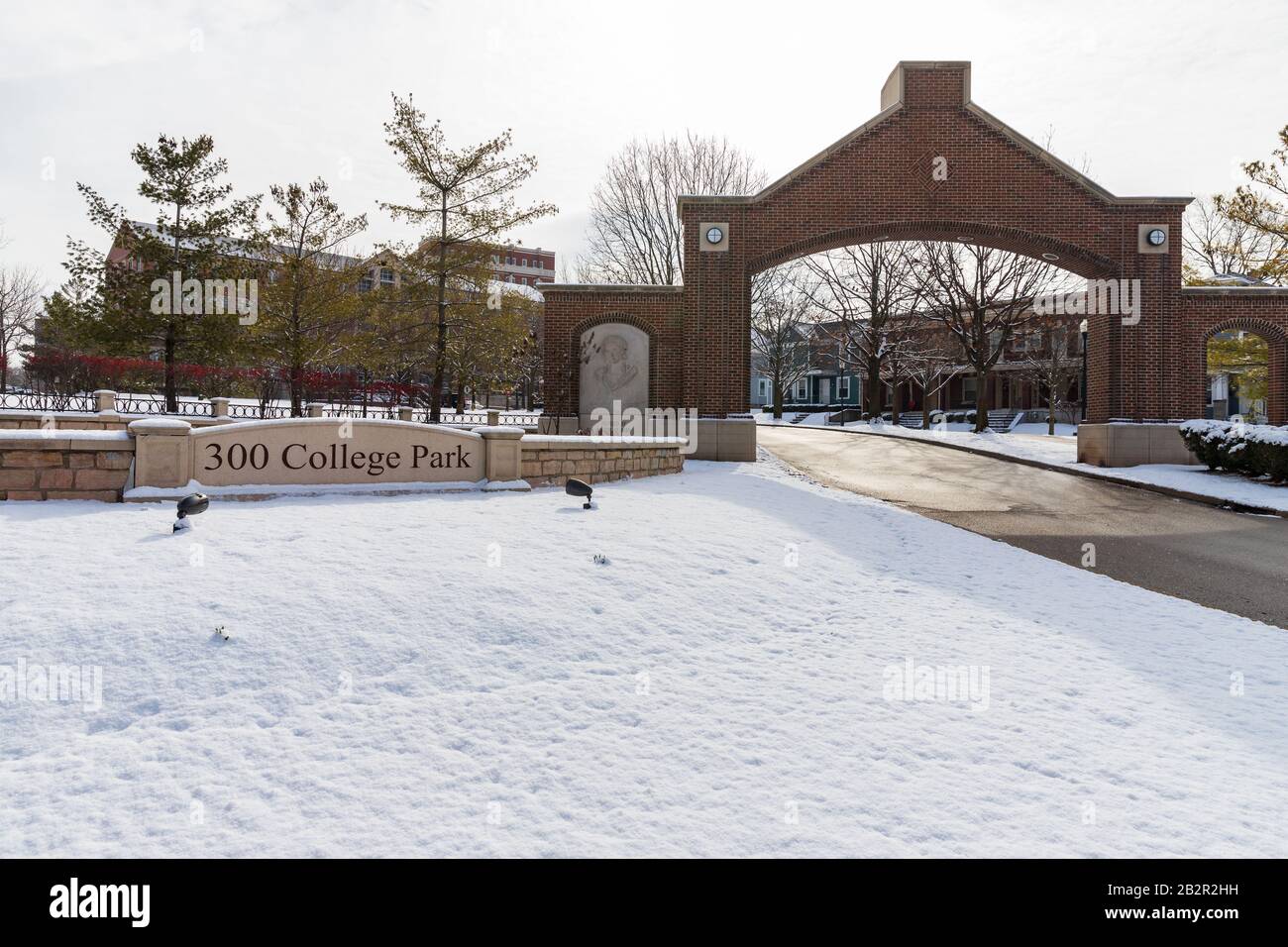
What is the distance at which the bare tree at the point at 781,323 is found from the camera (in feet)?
138

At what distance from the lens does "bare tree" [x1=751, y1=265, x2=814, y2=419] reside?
42.2m

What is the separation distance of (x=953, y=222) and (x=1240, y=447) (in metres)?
7.75

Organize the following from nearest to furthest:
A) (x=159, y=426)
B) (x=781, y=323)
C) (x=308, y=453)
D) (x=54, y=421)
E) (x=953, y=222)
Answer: (x=159, y=426) < (x=308, y=453) < (x=54, y=421) < (x=953, y=222) < (x=781, y=323)

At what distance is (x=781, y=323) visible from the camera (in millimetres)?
46969

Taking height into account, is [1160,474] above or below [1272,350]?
below

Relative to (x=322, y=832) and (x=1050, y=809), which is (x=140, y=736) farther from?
(x=1050, y=809)

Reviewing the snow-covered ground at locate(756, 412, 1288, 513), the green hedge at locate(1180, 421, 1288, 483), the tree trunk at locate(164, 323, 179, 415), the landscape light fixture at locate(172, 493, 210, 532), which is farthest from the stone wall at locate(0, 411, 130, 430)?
the green hedge at locate(1180, 421, 1288, 483)

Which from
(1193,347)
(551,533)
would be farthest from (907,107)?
(551,533)

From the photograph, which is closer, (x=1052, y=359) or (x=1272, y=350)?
(x=1272, y=350)

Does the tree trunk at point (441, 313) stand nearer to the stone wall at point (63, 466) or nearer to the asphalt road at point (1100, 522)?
the asphalt road at point (1100, 522)

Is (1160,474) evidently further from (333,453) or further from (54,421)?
(54,421)

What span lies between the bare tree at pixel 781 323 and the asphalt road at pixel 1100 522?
23845 mm

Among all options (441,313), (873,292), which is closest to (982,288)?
(873,292)

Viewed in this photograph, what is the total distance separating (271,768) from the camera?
2996 mm
